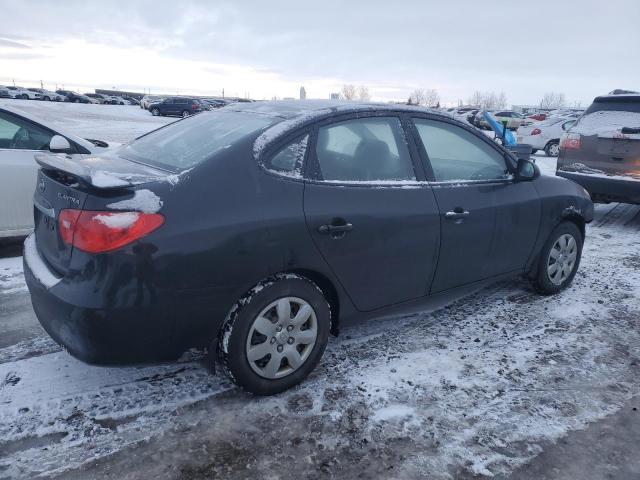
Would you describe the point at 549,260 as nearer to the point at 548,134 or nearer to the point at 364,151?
the point at 364,151

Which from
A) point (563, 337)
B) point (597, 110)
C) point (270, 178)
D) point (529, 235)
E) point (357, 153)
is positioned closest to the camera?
point (270, 178)

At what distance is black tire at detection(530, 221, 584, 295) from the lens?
4.40 m

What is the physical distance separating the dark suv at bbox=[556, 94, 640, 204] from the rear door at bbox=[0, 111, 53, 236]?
7.03 m

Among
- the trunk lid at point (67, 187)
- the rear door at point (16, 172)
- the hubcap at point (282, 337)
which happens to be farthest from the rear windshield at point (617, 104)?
the rear door at point (16, 172)

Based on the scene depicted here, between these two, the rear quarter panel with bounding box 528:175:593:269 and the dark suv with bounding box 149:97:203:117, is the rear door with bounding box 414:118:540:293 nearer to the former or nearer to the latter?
the rear quarter panel with bounding box 528:175:593:269

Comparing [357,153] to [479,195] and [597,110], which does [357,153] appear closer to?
[479,195]

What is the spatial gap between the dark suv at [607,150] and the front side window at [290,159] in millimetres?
5932

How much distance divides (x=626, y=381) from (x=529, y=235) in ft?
4.37

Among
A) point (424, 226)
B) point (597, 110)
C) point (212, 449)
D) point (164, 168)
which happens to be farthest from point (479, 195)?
point (597, 110)

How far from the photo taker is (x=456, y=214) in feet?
11.4

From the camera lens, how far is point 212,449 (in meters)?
2.47

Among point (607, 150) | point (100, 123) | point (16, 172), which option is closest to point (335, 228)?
point (16, 172)

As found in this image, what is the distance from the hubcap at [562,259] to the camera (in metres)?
4.50

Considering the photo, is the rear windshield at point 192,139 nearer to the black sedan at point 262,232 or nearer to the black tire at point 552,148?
the black sedan at point 262,232
